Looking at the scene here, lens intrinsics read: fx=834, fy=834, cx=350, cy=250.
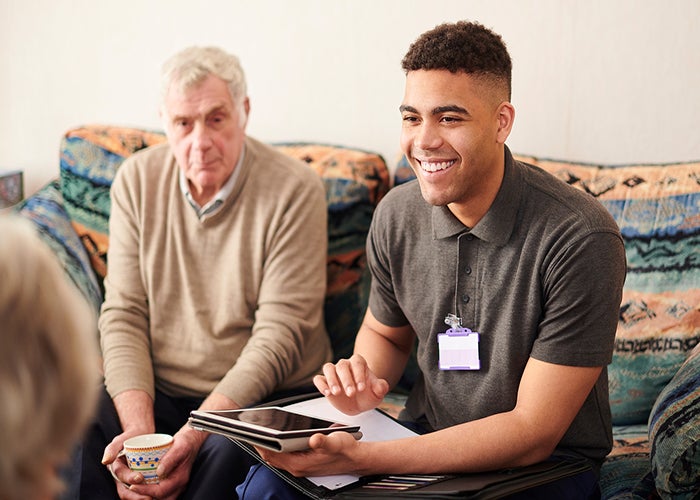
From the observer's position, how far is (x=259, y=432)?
1.53 m

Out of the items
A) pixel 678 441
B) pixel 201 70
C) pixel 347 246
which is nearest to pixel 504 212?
pixel 678 441

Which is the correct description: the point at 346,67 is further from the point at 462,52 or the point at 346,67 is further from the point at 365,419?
the point at 365,419

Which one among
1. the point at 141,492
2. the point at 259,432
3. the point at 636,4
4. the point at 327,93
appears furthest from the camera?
the point at 327,93

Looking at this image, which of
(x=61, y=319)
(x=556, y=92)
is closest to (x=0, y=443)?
(x=61, y=319)

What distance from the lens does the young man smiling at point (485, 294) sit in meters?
1.59

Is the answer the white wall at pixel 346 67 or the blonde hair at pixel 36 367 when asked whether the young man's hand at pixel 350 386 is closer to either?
the blonde hair at pixel 36 367

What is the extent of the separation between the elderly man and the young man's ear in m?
0.72

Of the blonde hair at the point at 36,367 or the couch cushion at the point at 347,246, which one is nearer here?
the blonde hair at the point at 36,367

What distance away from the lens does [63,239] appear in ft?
8.37

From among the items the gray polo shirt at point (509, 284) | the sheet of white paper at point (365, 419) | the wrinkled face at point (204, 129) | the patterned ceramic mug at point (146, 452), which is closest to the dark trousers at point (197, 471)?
the patterned ceramic mug at point (146, 452)

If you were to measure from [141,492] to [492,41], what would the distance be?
4.09 ft

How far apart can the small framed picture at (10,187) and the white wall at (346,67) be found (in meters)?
0.06

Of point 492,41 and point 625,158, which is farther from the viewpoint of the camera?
point 625,158

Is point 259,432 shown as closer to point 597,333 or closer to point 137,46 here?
point 597,333
